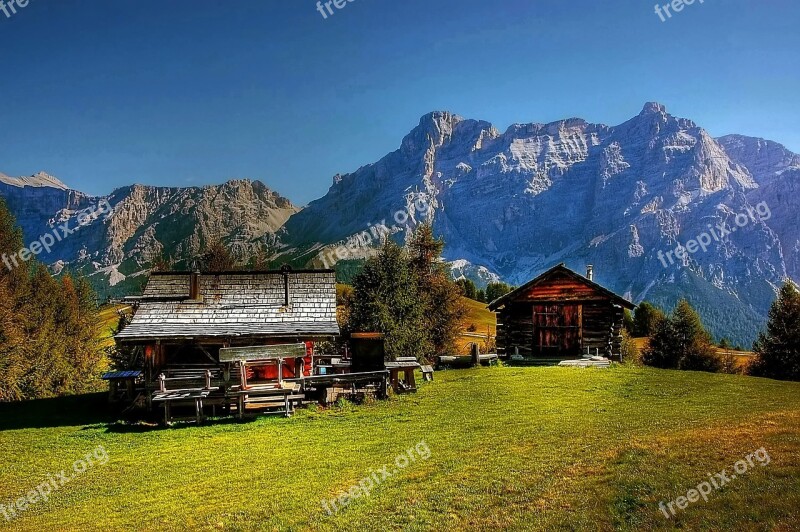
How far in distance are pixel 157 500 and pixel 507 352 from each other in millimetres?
24712

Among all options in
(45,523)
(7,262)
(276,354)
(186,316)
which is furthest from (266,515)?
(7,262)

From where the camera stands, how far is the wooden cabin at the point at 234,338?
22.0m

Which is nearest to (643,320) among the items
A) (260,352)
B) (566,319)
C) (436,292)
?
(436,292)

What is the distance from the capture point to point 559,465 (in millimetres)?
12359

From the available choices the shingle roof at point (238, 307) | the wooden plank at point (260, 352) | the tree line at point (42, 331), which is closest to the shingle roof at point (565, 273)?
the shingle roof at point (238, 307)

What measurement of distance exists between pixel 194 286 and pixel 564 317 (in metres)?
22.0

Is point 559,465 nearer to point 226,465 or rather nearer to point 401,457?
point 401,457

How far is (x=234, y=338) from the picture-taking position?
2447cm

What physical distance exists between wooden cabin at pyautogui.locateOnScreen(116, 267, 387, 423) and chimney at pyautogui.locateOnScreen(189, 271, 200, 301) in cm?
5

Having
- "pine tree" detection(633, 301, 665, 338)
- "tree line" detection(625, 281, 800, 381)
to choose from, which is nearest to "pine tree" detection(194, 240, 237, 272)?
"tree line" detection(625, 281, 800, 381)

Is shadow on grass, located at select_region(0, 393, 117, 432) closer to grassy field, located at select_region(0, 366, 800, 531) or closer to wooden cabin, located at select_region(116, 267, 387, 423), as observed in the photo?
grassy field, located at select_region(0, 366, 800, 531)

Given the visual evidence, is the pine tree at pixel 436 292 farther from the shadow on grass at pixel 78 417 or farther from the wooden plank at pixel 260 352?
the shadow on grass at pixel 78 417

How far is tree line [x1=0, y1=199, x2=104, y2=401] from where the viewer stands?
33.4 metres

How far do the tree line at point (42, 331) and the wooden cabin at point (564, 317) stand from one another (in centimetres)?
3108
